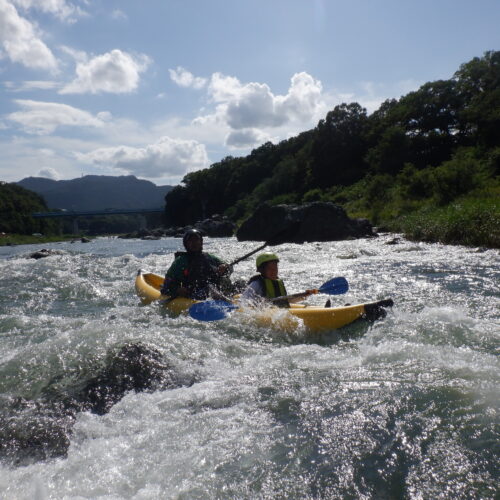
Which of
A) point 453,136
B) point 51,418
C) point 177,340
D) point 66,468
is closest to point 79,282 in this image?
point 177,340

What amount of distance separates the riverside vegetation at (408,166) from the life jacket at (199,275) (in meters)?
7.99

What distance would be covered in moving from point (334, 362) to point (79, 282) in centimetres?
745

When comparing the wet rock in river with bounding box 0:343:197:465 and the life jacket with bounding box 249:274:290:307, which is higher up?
the life jacket with bounding box 249:274:290:307

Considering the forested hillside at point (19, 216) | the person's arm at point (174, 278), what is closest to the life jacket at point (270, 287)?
the person's arm at point (174, 278)

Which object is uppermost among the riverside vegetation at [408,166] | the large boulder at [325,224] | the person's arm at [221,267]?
the riverside vegetation at [408,166]

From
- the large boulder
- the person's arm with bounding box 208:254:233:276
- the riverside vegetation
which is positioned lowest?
the large boulder

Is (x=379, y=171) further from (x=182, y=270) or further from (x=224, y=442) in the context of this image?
(x=224, y=442)

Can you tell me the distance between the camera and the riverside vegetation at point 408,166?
15.2 metres

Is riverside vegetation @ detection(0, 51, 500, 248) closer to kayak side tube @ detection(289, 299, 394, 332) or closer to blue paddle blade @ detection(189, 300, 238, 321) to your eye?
kayak side tube @ detection(289, 299, 394, 332)

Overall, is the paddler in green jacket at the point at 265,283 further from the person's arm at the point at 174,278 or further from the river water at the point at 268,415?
the person's arm at the point at 174,278

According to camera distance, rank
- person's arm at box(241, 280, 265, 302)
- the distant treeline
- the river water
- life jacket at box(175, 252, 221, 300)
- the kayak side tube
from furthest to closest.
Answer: the distant treeline
life jacket at box(175, 252, 221, 300)
person's arm at box(241, 280, 265, 302)
the kayak side tube
the river water

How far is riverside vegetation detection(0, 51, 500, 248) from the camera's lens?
50.0 feet

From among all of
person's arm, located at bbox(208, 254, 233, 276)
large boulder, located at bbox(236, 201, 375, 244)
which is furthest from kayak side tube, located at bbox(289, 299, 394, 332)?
large boulder, located at bbox(236, 201, 375, 244)

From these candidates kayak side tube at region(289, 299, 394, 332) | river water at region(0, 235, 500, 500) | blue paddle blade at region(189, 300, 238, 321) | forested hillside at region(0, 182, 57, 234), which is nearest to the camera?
river water at region(0, 235, 500, 500)
